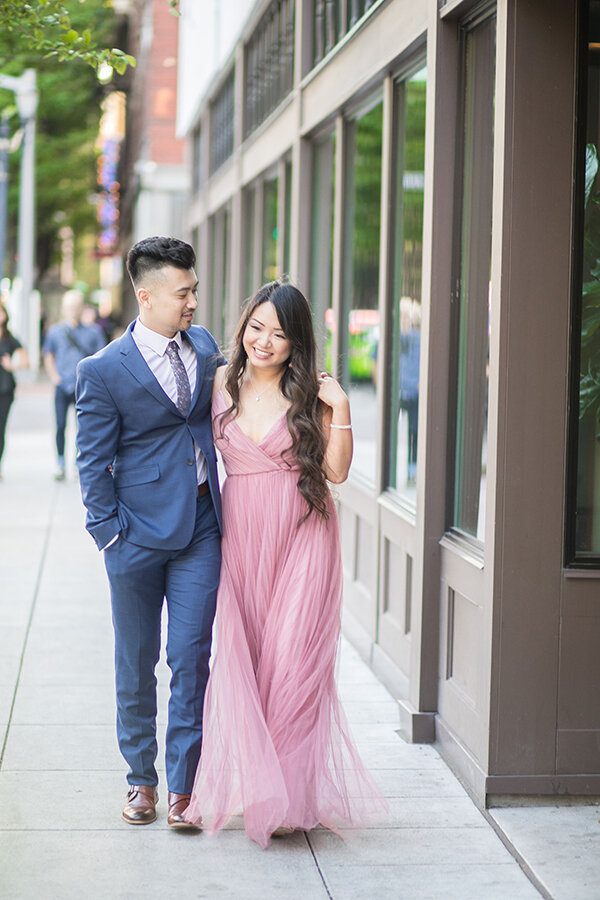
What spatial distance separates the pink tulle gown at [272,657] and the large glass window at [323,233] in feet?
15.6

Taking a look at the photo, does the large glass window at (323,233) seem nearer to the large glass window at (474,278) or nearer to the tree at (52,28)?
the large glass window at (474,278)

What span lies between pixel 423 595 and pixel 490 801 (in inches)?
44.5

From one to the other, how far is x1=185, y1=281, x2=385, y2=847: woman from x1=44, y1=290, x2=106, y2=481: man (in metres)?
9.87

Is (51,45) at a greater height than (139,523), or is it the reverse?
(51,45)

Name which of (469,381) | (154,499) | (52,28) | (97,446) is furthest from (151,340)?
(52,28)

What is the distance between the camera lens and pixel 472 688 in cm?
531

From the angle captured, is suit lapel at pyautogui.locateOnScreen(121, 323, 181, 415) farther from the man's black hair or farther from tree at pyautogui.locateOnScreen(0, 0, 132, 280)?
tree at pyautogui.locateOnScreen(0, 0, 132, 280)

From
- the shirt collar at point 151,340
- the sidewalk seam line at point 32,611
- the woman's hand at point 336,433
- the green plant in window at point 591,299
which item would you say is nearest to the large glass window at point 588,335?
the green plant in window at point 591,299

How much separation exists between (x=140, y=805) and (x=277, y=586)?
3.16ft

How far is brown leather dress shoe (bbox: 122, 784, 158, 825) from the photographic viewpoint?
481 cm

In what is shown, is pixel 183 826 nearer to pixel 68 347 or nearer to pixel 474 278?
pixel 474 278

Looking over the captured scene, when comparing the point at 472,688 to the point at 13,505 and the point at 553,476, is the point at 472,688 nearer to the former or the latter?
the point at 553,476

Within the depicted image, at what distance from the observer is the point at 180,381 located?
4.70 metres

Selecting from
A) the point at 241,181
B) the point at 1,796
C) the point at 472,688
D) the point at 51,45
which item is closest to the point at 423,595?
the point at 472,688
